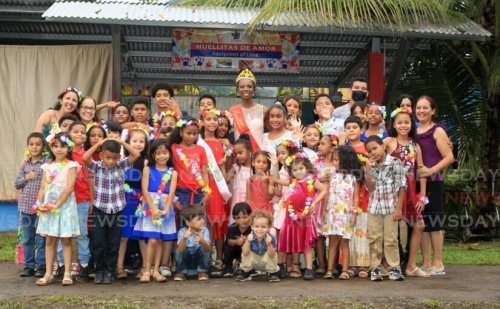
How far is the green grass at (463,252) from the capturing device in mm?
8141

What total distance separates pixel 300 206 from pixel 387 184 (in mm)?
865

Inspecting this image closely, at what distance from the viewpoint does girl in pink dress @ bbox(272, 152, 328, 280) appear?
264 inches

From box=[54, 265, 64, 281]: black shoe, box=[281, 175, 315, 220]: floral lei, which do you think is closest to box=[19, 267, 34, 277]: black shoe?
box=[54, 265, 64, 281]: black shoe

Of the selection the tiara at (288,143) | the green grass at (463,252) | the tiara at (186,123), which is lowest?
the green grass at (463,252)

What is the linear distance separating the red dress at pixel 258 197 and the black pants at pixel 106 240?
4.37 feet

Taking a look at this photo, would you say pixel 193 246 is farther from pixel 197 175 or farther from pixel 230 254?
pixel 197 175

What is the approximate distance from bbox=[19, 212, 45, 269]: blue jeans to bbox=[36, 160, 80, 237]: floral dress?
47 centimetres

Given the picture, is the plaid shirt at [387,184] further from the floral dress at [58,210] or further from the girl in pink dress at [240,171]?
the floral dress at [58,210]

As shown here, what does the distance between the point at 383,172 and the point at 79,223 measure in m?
2.92

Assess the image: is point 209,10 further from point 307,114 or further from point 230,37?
point 307,114

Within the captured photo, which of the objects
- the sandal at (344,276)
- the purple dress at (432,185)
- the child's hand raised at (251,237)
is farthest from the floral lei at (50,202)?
the purple dress at (432,185)

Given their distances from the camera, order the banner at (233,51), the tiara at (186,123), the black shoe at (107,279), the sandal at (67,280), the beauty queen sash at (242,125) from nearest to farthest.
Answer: the sandal at (67,280), the black shoe at (107,279), the tiara at (186,123), the beauty queen sash at (242,125), the banner at (233,51)

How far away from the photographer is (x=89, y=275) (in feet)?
21.8

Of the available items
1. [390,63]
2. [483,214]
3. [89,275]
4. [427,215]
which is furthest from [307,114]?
[89,275]
